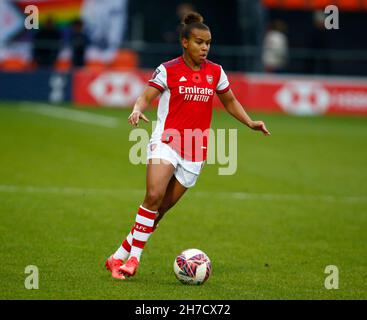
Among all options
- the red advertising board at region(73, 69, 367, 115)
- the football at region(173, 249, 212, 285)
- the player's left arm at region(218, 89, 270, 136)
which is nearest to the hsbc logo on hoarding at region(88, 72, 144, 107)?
the red advertising board at region(73, 69, 367, 115)

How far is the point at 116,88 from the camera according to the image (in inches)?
1103

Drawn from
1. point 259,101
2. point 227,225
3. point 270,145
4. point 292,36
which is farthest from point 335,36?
point 227,225

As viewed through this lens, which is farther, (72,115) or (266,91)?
(266,91)

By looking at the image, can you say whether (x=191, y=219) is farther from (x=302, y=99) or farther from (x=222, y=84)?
(x=302, y=99)

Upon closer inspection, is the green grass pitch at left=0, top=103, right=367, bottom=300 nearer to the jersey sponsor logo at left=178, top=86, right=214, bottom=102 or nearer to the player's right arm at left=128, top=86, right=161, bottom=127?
the player's right arm at left=128, top=86, right=161, bottom=127

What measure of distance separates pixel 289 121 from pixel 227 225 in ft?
49.2

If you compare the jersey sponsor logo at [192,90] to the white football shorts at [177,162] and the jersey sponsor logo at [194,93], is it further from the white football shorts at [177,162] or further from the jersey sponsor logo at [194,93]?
the white football shorts at [177,162]

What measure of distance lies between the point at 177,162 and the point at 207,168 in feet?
29.2

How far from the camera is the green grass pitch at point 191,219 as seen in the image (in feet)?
27.9

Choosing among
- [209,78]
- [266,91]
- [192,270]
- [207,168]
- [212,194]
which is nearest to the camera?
[192,270]

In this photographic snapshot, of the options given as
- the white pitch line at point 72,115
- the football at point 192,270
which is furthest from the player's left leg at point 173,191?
the white pitch line at point 72,115

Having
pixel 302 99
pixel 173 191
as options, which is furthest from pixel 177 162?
pixel 302 99

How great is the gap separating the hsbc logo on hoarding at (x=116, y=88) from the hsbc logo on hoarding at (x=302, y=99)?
14.4ft

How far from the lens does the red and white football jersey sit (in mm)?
8781
